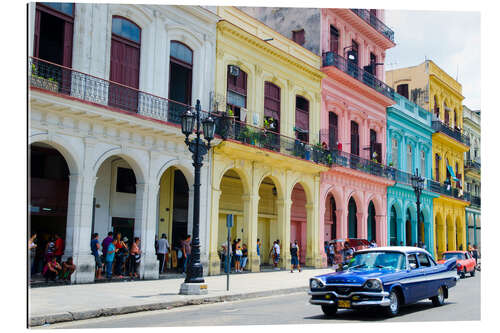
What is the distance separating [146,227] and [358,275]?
8.78m

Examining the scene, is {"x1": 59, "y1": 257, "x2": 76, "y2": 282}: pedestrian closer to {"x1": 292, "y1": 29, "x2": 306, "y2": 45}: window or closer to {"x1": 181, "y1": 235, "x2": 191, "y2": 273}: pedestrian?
{"x1": 181, "y1": 235, "x2": 191, "y2": 273}: pedestrian

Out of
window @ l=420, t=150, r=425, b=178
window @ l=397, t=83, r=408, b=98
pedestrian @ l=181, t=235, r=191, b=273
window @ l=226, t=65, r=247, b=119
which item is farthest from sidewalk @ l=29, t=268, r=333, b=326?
window @ l=397, t=83, r=408, b=98

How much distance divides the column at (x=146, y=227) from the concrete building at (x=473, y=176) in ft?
87.8

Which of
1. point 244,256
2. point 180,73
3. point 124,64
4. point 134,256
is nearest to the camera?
point 134,256

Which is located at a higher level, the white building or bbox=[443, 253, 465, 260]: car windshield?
the white building

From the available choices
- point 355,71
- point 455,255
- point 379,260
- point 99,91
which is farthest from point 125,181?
point 355,71

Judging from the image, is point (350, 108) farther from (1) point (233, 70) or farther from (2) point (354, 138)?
(1) point (233, 70)

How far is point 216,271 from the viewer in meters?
19.3

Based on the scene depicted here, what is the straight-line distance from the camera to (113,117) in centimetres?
1548

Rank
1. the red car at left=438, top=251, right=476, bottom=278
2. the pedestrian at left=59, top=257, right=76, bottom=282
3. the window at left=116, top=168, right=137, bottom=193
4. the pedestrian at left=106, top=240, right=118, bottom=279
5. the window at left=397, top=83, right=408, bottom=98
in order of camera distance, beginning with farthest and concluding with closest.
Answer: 1. the window at left=397, top=83, right=408, bottom=98
2. the red car at left=438, top=251, right=476, bottom=278
3. the window at left=116, top=168, right=137, bottom=193
4. the pedestrian at left=106, top=240, right=118, bottom=279
5. the pedestrian at left=59, top=257, right=76, bottom=282

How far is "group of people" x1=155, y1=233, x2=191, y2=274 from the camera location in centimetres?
1775

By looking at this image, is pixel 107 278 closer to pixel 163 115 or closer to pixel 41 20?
pixel 163 115

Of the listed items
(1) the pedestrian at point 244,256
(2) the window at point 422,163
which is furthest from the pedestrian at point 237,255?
(2) the window at point 422,163

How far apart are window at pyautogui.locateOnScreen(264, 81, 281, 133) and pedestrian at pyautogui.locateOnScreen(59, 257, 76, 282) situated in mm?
10898
